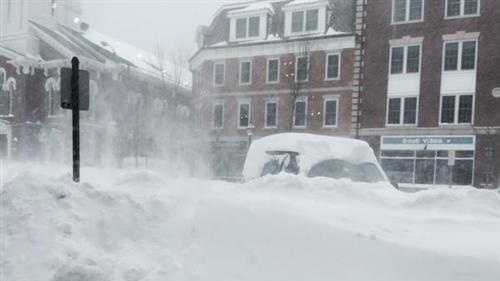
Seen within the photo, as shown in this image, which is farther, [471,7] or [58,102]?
[58,102]

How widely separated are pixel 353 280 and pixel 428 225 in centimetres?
205

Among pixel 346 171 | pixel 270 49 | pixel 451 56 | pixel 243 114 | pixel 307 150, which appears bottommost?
pixel 346 171

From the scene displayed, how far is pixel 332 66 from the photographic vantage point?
25844 millimetres

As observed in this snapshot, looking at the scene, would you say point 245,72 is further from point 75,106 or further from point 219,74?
point 75,106

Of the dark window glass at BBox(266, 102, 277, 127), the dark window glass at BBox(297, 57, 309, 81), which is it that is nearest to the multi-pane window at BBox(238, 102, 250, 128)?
the dark window glass at BBox(266, 102, 277, 127)

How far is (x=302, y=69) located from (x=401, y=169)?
7.69m

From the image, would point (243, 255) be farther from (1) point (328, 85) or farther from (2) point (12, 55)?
(2) point (12, 55)

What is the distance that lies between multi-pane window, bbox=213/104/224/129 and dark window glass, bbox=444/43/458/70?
41.4 ft

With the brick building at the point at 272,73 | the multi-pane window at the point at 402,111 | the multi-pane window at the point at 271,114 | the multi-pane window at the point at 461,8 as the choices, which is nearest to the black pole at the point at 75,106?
the brick building at the point at 272,73

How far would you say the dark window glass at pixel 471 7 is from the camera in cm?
2262

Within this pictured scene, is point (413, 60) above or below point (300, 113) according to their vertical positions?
above

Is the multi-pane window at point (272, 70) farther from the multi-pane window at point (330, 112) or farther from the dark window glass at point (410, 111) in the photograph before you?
the dark window glass at point (410, 111)

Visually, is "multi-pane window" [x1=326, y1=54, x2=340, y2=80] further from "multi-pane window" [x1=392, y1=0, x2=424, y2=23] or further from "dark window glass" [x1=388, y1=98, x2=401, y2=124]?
"multi-pane window" [x1=392, y1=0, x2=424, y2=23]

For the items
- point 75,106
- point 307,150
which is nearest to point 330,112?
point 307,150
